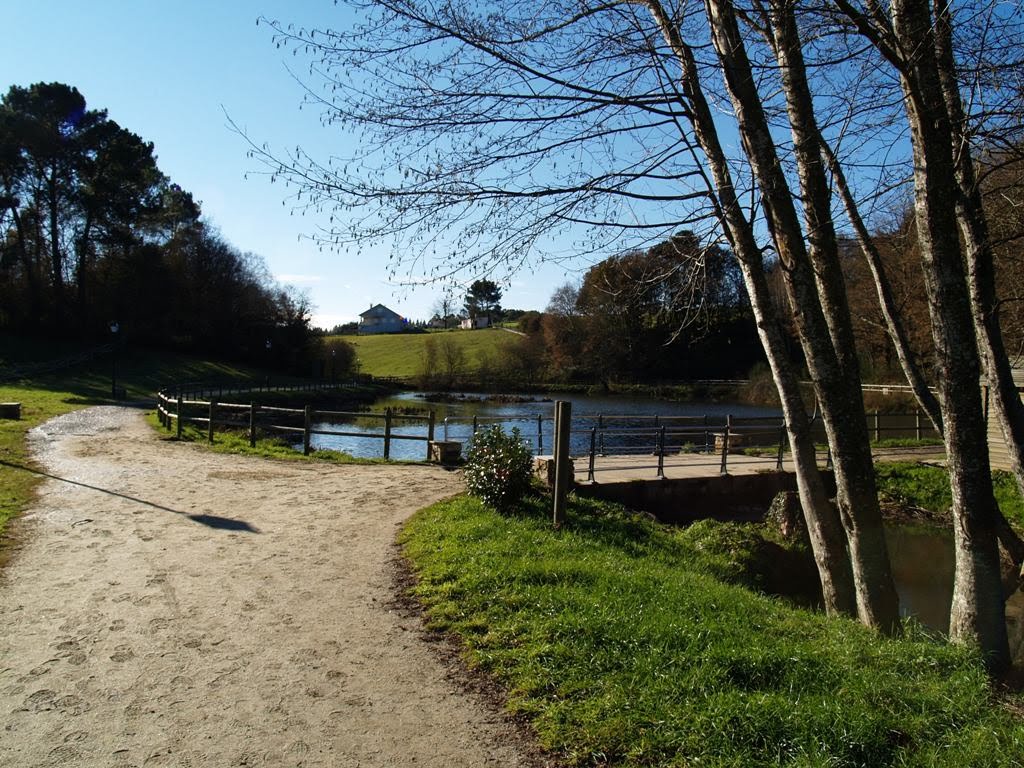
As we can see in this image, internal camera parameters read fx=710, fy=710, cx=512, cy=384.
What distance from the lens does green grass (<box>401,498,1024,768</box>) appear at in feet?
11.5

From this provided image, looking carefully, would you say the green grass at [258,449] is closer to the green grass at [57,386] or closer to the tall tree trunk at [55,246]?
the green grass at [57,386]

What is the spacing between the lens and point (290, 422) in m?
35.0

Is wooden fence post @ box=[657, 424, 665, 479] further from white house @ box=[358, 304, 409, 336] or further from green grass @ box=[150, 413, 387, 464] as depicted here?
white house @ box=[358, 304, 409, 336]

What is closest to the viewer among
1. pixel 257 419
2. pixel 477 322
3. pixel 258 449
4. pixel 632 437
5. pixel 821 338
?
pixel 821 338

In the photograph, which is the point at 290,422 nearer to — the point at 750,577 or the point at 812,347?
the point at 750,577

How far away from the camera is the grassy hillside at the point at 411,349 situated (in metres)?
65.2

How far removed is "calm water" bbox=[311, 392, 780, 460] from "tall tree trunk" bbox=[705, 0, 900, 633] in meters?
8.70

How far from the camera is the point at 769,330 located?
5.95m

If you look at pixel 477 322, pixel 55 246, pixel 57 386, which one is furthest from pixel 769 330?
pixel 477 322

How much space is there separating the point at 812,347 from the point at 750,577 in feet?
14.5

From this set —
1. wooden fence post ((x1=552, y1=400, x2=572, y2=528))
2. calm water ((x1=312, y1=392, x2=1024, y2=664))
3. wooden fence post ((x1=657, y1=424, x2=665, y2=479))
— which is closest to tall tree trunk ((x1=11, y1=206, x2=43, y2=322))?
calm water ((x1=312, y1=392, x2=1024, y2=664))

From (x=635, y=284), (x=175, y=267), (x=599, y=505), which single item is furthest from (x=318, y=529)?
(x=175, y=267)

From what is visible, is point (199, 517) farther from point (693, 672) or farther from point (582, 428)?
point (582, 428)

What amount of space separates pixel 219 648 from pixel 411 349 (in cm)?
7088
